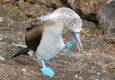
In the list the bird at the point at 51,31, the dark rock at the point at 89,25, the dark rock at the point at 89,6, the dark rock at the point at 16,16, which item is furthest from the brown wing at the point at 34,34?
the dark rock at the point at 89,6

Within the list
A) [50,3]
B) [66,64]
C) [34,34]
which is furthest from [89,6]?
[34,34]

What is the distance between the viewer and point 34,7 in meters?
4.71

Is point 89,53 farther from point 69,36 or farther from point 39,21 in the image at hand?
point 39,21

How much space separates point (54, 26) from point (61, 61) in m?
1.29

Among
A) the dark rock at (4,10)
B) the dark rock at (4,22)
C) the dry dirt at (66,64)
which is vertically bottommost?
the dry dirt at (66,64)

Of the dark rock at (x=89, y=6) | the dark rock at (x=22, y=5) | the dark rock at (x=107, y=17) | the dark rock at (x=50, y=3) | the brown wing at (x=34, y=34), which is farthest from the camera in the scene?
the dark rock at (x=50, y=3)

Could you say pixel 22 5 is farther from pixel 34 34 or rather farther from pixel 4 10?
pixel 34 34

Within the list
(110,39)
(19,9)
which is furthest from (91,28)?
(19,9)

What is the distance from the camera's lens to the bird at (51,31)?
4.75 feet

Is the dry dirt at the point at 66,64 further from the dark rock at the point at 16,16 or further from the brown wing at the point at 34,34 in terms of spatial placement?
the dark rock at the point at 16,16

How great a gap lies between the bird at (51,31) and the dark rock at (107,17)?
258 centimetres

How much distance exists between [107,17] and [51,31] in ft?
9.80

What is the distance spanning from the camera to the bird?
1446 mm

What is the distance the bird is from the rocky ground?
→ 31cm
